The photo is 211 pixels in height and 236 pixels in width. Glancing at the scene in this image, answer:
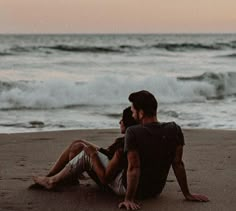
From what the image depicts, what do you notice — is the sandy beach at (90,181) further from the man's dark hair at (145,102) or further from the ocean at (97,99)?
the ocean at (97,99)

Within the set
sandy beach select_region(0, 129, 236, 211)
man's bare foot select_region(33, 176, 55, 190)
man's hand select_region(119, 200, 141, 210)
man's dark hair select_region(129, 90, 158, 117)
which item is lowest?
sandy beach select_region(0, 129, 236, 211)

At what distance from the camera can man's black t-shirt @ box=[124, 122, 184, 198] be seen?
4633 millimetres

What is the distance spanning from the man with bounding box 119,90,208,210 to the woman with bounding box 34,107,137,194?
0.18 metres

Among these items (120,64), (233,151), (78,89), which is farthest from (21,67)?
(233,151)

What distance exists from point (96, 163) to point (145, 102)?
30.6 inches

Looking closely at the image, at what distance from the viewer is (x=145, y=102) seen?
4594mm

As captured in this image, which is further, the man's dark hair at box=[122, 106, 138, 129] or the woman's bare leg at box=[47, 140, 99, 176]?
the woman's bare leg at box=[47, 140, 99, 176]

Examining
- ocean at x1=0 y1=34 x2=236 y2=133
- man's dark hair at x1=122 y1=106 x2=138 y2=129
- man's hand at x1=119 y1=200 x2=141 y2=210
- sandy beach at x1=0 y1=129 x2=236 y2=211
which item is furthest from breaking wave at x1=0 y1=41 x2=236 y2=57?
man's hand at x1=119 y1=200 x2=141 y2=210

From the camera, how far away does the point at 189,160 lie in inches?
271

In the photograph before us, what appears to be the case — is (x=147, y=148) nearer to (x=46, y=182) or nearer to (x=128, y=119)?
(x=128, y=119)

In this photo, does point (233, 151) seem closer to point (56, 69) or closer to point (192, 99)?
point (192, 99)

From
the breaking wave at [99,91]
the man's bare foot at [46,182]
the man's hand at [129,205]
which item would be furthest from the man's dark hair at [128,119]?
the breaking wave at [99,91]

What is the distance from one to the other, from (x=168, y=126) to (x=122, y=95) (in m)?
12.9

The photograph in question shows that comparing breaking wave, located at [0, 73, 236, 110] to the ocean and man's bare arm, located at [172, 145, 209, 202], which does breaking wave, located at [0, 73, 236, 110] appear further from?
man's bare arm, located at [172, 145, 209, 202]
